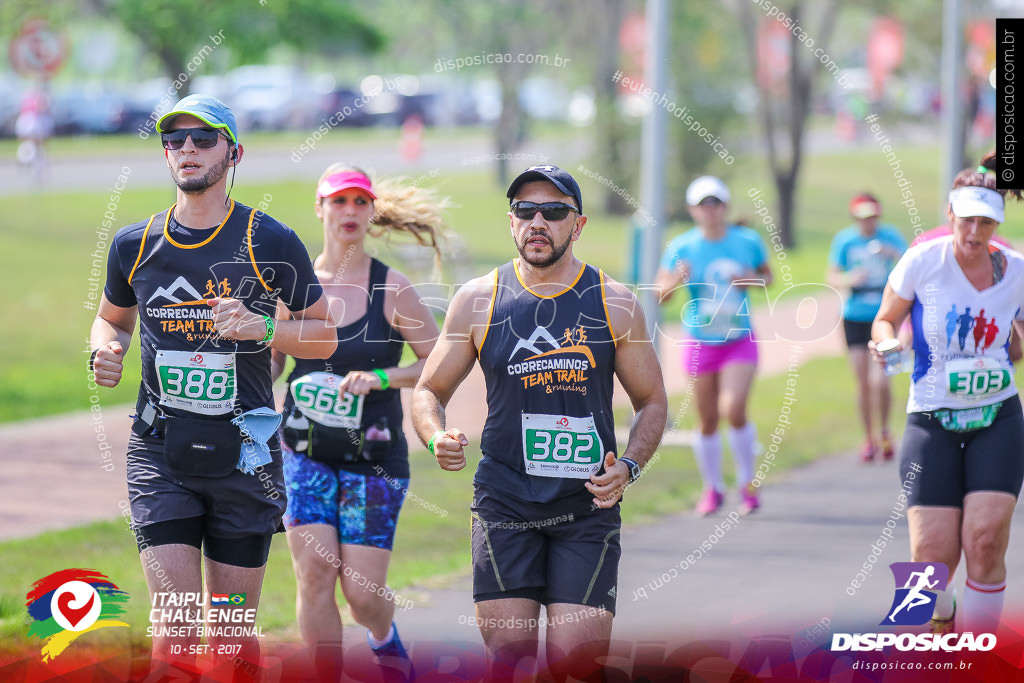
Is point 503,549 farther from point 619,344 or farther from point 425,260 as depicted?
point 425,260

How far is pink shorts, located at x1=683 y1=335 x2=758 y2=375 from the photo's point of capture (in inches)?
351

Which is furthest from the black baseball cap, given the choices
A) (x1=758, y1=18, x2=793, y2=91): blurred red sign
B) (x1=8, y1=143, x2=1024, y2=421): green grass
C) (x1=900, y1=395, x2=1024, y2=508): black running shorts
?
(x1=758, y1=18, x2=793, y2=91): blurred red sign

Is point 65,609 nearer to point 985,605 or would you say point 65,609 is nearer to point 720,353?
point 985,605

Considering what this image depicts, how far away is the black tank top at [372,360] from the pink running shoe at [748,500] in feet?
13.2

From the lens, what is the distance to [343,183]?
5.61m

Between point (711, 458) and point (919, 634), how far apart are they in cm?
360

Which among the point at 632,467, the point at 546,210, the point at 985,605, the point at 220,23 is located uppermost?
the point at 220,23

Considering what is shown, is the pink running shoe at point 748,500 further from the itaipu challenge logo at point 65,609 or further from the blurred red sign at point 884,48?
the blurred red sign at point 884,48

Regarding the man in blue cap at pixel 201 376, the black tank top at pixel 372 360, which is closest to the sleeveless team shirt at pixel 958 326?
the black tank top at pixel 372 360

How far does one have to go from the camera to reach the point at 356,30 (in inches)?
516

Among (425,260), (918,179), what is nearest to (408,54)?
(918,179)

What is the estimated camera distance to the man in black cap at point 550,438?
4395mm

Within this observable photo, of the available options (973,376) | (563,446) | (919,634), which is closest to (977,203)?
(973,376)

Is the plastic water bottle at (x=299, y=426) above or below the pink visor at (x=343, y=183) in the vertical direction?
below
